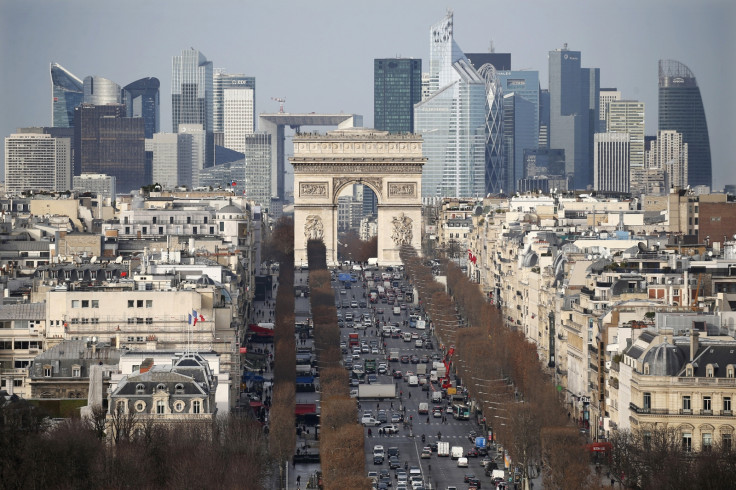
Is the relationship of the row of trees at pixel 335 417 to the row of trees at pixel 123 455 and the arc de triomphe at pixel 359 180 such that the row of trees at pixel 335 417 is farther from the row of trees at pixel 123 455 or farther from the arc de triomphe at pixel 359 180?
the arc de triomphe at pixel 359 180

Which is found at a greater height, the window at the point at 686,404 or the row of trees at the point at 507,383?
the window at the point at 686,404

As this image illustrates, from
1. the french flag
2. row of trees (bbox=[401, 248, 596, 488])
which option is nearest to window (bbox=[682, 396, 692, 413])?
row of trees (bbox=[401, 248, 596, 488])

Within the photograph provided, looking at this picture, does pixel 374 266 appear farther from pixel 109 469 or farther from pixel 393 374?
pixel 109 469

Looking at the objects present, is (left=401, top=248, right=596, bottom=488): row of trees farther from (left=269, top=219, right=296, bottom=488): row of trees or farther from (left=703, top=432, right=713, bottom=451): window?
(left=269, top=219, right=296, bottom=488): row of trees

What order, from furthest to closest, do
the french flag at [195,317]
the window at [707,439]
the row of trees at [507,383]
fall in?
1. the french flag at [195,317]
2. the row of trees at [507,383]
3. the window at [707,439]

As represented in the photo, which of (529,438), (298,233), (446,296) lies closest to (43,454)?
(529,438)

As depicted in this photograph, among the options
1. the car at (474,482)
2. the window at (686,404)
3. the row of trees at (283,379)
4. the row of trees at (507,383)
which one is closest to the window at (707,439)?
the window at (686,404)

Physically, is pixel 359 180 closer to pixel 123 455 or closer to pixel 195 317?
pixel 195 317
